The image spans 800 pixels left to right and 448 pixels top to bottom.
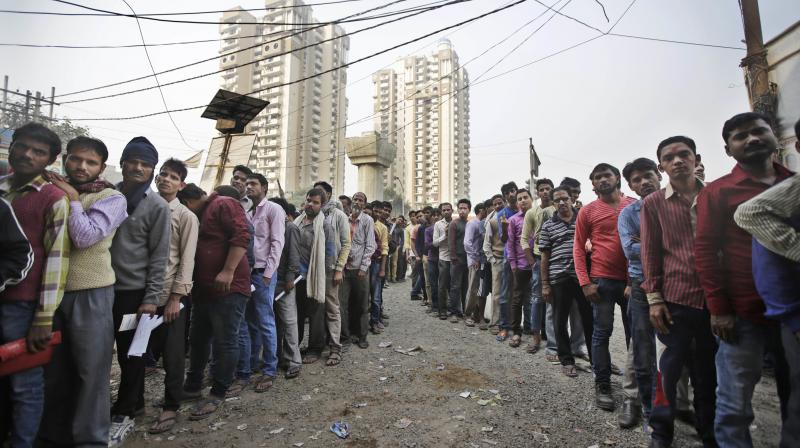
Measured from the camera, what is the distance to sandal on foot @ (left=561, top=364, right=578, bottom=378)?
3.65 metres

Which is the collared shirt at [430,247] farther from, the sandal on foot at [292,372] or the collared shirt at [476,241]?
the sandal on foot at [292,372]

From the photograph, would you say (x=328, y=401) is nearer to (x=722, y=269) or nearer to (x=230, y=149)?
(x=722, y=269)

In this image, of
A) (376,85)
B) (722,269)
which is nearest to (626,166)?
(722,269)

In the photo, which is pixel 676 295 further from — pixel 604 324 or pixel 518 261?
pixel 518 261

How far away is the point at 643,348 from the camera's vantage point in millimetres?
2535

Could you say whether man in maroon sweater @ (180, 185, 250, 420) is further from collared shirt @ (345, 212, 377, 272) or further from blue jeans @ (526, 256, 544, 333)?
blue jeans @ (526, 256, 544, 333)

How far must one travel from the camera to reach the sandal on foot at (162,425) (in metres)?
2.54

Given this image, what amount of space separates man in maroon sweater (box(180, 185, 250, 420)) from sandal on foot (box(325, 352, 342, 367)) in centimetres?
122

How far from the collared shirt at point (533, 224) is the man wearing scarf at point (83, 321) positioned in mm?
4315

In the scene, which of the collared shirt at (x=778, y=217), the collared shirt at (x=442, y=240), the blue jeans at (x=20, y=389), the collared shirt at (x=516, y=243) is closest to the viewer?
the collared shirt at (x=778, y=217)

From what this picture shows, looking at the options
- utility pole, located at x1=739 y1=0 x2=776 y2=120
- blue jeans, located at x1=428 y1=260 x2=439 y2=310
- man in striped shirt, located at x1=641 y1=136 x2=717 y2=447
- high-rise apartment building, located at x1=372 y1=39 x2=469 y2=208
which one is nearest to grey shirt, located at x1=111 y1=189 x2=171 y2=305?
man in striped shirt, located at x1=641 y1=136 x2=717 y2=447

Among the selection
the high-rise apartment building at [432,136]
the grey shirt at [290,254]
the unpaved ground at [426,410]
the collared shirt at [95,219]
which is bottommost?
the unpaved ground at [426,410]

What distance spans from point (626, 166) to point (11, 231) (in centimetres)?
435

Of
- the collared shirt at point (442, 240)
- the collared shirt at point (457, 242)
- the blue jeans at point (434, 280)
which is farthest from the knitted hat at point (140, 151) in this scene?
the blue jeans at point (434, 280)
